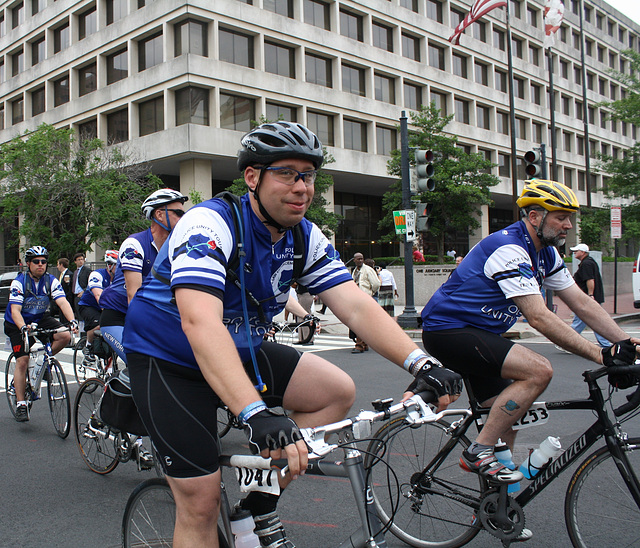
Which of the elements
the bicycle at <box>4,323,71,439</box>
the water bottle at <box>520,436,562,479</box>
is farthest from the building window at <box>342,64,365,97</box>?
the water bottle at <box>520,436,562,479</box>

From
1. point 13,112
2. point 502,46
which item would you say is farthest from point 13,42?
point 502,46

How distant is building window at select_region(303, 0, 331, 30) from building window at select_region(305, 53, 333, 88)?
2001 millimetres

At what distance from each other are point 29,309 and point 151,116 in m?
28.7

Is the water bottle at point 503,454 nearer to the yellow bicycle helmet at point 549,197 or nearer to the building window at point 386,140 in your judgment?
the yellow bicycle helmet at point 549,197

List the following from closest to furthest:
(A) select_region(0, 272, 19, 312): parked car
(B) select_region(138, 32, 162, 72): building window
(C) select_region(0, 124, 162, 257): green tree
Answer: (A) select_region(0, 272, 19, 312): parked car → (C) select_region(0, 124, 162, 257): green tree → (B) select_region(138, 32, 162, 72): building window

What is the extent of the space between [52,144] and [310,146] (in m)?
29.8

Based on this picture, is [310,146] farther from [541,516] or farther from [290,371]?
[541,516]

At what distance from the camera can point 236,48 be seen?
108 ft

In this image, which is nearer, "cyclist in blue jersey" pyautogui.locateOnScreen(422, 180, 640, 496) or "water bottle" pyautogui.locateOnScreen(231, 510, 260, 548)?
"water bottle" pyautogui.locateOnScreen(231, 510, 260, 548)

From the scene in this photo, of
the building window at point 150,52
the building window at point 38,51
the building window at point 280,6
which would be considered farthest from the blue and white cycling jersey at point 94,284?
the building window at point 38,51

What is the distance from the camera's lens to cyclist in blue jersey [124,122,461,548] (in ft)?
6.84

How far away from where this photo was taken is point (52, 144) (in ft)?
94.3

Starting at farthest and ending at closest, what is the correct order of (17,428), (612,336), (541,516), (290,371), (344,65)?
(344,65)
(17,428)
(541,516)
(612,336)
(290,371)

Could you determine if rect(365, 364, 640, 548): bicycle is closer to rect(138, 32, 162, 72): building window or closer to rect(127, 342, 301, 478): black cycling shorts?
rect(127, 342, 301, 478): black cycling shorts
